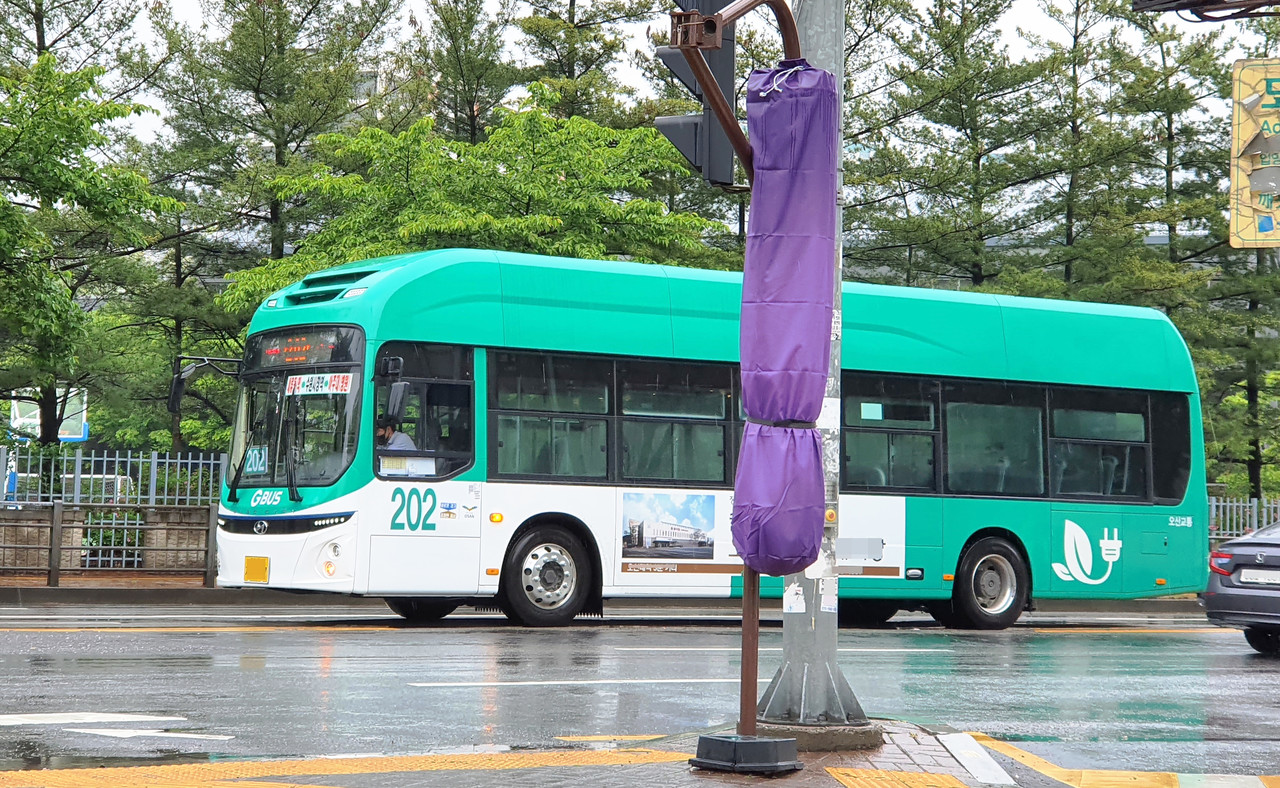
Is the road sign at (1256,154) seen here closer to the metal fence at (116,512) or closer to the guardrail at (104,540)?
the guardrail at (104,540)

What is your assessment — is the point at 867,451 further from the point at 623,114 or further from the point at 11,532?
the point at 623,114

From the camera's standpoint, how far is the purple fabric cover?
6449mm

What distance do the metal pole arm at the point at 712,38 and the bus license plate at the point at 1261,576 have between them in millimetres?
9826

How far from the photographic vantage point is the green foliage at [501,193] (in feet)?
86.3

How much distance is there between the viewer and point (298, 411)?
1520cm

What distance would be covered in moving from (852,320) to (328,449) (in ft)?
20.1

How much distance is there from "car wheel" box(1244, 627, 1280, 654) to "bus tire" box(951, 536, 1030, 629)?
318 centimetres

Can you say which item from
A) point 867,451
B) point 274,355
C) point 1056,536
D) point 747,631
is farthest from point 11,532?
point 747,631

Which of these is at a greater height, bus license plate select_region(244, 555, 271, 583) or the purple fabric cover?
the purple fabric cover

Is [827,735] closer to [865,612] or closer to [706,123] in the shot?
[706,123]

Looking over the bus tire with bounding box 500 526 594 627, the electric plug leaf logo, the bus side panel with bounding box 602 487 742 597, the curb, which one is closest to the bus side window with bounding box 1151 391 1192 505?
the electric plug leaf logo

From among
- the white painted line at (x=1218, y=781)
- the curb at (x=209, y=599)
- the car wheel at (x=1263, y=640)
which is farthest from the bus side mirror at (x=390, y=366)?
the white painted line at (x=1218, y=781)

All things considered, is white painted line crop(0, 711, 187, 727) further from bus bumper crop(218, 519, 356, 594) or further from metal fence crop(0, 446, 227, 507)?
metal fence crop(0, 446, 227, 507)

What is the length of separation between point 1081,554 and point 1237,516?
1144 cm
